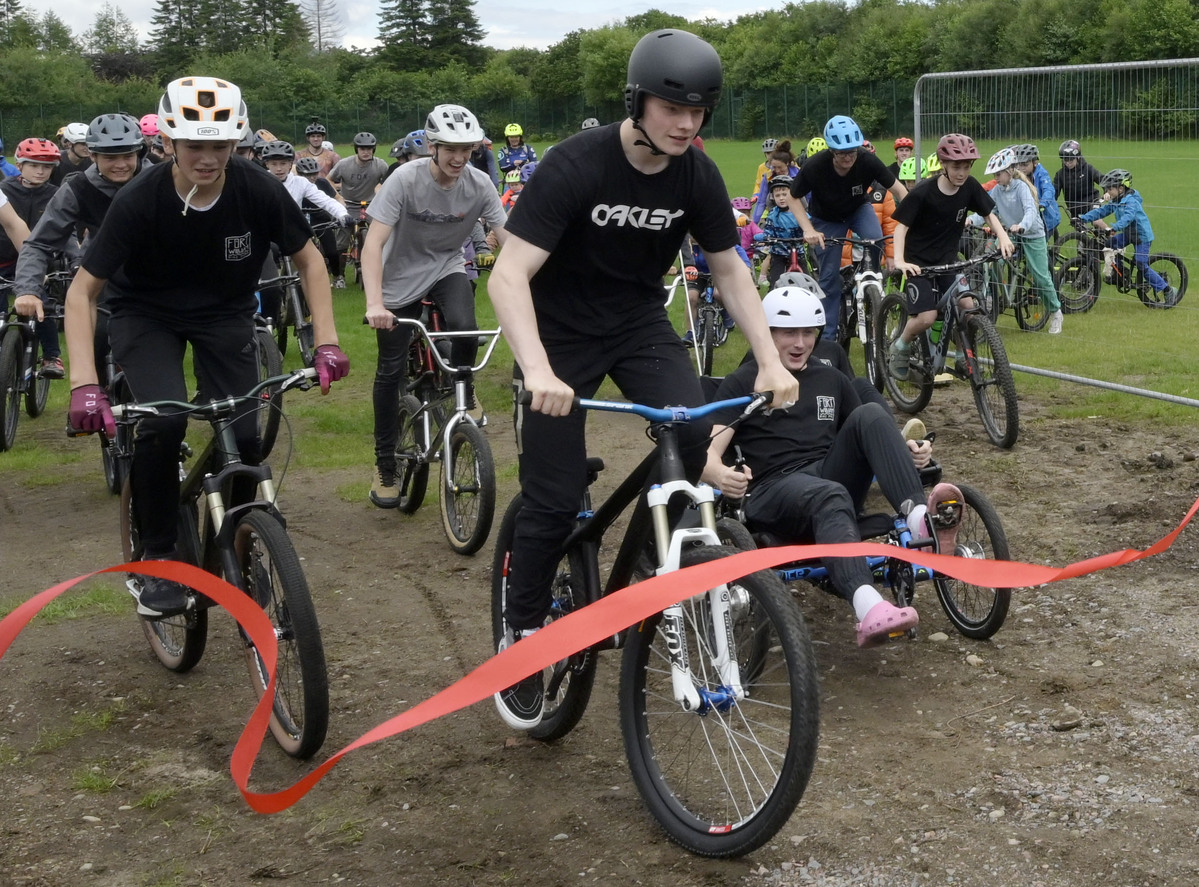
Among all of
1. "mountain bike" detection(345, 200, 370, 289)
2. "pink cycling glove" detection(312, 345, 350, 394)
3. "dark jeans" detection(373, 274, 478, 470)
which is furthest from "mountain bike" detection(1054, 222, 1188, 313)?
"mountain bike" detection(345, 200, 370, 289)

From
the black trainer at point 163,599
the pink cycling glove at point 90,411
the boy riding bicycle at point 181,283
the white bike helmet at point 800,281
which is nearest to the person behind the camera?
the pink cycling glove at point 90,411

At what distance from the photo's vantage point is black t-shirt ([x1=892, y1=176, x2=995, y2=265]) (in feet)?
31.8

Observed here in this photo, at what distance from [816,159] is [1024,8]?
10874 mm

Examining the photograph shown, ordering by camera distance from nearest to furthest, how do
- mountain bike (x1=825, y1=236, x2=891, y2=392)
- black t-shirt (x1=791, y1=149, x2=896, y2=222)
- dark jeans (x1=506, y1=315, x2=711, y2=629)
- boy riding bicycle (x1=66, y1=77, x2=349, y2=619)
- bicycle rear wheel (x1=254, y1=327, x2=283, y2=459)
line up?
dark jeans (x1=506, y1=315, x2=711, y2=629) → boy riding bicycle (x1=66, y1=77, x2=349, y2=619) → bicycle rear wheel (x1=254, y1=327, x2=283, y2=459) → mountain bike (x1=825, y1=236, x2=891, y2=392) → black t-shirt (x1=791, y1=149, x2=896, y2=222)

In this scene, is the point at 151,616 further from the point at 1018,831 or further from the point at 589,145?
the point at 1018,831

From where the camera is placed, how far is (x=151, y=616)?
16.4 feet

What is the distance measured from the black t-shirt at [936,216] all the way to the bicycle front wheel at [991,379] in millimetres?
917

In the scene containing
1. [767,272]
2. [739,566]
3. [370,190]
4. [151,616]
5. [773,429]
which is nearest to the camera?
[739,566]

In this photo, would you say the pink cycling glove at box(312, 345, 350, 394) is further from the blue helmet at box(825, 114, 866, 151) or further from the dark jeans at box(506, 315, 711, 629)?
the blue helmet at box(825, 114, 866, 151)

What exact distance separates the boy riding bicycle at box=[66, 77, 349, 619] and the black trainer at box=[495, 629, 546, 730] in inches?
48.4

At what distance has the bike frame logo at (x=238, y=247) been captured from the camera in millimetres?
4895

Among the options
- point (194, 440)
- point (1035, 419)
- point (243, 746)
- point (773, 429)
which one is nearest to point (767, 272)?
point (1035, 419)

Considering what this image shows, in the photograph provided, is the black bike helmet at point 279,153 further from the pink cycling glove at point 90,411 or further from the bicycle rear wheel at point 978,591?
the bicycle rear wheel at point 978,591

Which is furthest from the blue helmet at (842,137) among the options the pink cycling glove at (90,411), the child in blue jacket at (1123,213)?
the pink cycling glove at (90,411)
